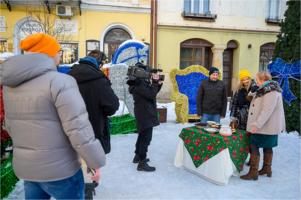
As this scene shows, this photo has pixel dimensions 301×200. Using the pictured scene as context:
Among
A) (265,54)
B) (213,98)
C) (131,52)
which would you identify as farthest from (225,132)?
(265,54)

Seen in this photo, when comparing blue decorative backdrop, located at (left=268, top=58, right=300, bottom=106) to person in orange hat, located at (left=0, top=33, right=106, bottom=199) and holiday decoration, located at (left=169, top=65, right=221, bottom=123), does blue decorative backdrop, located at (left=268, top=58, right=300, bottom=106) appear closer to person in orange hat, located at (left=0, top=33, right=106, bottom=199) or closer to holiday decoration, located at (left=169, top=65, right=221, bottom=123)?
holiday decoration, located at (left=169, top=65, right=221, bottom=123)

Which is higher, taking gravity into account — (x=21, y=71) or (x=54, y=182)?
(x=21, y=71)

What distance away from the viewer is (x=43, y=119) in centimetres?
113

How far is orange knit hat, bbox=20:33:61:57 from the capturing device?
121cm

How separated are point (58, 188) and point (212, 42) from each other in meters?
10.9

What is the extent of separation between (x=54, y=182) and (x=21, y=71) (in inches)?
26.8

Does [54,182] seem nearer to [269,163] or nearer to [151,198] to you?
[151,198]

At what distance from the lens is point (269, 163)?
9.50 feet

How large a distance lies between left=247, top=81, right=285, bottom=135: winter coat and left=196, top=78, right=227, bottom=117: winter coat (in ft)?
3.55

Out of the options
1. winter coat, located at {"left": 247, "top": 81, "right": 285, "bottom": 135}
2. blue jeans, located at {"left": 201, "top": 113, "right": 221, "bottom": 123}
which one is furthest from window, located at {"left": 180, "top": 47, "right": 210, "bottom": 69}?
winter coat, located at {"left": 247, "top": 81, "right": 285, "bottom": 135}

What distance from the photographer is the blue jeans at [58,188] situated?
3.97 ft

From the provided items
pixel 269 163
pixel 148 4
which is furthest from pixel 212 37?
pixel 269 163

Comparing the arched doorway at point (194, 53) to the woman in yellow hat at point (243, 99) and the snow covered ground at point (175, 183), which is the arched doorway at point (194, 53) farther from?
the snow covered ground at point (175, 183)

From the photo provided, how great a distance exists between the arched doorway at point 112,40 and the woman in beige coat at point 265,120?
8.15m
